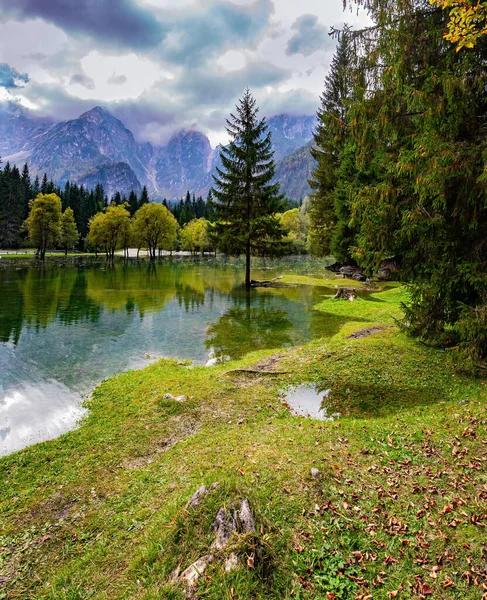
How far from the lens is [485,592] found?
11.0 ft

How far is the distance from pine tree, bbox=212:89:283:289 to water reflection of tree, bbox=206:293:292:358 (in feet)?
33.3

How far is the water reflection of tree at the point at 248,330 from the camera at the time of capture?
14837 mm

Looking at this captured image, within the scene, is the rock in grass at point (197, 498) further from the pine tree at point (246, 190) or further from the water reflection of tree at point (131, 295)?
the pine tree at point (246, 190)

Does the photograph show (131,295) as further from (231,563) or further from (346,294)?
(231,563)

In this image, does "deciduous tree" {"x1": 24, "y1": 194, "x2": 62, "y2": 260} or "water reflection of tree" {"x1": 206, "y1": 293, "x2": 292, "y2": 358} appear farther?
"deciduous tree" {"x1": 24, "y1": 194, "x2": 62, "y2": 260}

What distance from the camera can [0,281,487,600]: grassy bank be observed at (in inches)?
143

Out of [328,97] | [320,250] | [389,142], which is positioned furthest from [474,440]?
[328,97]

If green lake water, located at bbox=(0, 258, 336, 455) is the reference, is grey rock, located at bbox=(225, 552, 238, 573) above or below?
above

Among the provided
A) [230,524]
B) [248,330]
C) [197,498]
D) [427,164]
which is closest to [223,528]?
[230,524]

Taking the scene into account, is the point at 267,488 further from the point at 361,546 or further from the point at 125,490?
the point at 125,490

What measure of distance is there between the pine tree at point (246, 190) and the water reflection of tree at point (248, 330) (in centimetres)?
1015

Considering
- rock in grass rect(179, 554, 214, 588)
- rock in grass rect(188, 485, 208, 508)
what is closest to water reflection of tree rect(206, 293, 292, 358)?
rock in grass rect(188, 485, 208, 508)

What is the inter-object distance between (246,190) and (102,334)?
2120 centimetres

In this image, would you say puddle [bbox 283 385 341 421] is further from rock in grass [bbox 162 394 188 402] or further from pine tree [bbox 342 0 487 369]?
pine tree [bbox 342 0 487 369]
